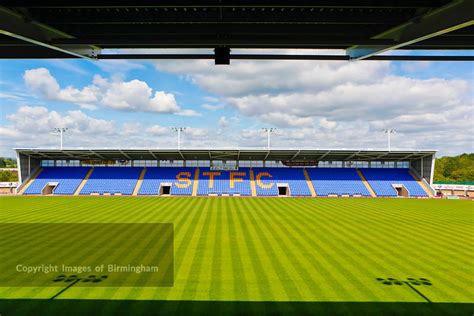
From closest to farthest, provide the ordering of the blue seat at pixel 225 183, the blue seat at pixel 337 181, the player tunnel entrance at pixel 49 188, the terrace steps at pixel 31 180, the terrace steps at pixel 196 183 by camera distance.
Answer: the terrace steps at pixel 196 183, the blue seat at pixel 225 183, the terrace steps at pixel 31 180, the player tunnel entrance at pixel 49 188, the blue seat at pixel 337 181

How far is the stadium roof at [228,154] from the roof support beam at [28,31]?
4786 centimetres

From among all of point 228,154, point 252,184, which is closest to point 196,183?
point 228,154

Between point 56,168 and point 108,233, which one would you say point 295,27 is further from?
point 56,168

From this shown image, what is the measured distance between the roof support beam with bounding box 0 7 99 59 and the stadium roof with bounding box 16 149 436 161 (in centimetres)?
4786

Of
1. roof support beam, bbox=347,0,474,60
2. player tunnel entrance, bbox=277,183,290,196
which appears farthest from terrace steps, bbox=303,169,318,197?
roof support beam, bbox=347,0,474,60

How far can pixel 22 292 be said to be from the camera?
36.8 ft

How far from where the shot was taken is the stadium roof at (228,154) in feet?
184

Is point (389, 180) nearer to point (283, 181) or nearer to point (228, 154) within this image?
point (283, 181)

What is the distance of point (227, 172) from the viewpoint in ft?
207

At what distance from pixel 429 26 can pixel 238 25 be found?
166 inches

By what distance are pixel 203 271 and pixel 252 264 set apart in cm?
248

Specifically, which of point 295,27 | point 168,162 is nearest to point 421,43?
point 295,27

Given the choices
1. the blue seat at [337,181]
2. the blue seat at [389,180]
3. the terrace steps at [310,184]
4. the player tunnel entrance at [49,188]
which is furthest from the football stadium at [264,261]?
the blue seat at [389,180]

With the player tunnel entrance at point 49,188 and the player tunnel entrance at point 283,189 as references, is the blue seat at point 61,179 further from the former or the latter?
the player tunnel entrance at point 283,189
